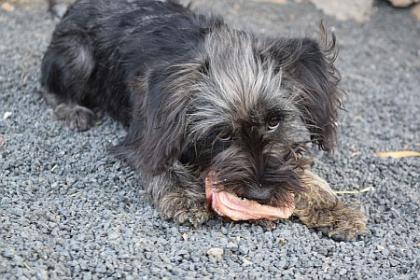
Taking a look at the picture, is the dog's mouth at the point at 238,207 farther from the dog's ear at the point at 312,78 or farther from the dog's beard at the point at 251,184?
the dog's ear at the point at 312,78

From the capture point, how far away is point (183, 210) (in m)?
4.50

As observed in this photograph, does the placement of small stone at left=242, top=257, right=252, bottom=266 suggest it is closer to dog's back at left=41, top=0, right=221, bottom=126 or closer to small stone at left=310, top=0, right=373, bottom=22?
dog's back at left=41, top=0, right=221, bottom=126

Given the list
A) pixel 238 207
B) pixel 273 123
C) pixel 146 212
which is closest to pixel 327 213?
pixel 238 207

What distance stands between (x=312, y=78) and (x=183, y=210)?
1228 mm

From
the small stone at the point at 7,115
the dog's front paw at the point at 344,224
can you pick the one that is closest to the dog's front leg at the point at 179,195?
the dog's front paw at the point at 344,224

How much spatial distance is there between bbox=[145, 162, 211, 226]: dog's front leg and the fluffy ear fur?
10cm

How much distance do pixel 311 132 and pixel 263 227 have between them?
2.51ft

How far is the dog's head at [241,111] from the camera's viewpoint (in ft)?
13.8

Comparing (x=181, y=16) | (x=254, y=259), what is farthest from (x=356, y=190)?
(x=181, y=16)

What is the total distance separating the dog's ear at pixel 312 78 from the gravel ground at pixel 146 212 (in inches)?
24.6

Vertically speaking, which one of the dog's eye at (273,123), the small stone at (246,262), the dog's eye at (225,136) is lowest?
the small stone at (246,262)

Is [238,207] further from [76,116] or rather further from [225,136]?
[76,116]

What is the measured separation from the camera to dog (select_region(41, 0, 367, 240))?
4238 mm

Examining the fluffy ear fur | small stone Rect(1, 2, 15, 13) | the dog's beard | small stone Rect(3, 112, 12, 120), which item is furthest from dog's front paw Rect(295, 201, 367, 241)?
small stone Rect(1, 2, 15, 13)
